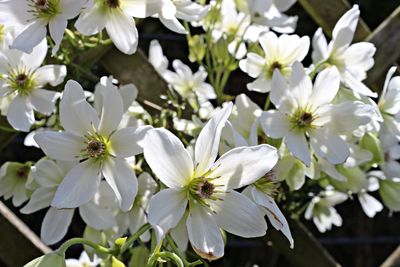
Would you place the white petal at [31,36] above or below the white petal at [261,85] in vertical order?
above

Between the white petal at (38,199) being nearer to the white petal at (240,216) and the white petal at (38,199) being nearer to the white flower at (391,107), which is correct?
the white petal at (240,216)

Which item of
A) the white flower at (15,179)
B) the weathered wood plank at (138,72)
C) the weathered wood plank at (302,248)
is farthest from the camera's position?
the weathered wood plank at (302,248)

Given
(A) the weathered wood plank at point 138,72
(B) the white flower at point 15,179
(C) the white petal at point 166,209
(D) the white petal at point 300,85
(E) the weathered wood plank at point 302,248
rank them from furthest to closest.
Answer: (E) the weathered wood plank at point 302,248 → (A) the weathered wood plank at point 138,72 → (B) the white flower at point 15,179 → (D) the white petal at point 300,85 → (C) the white petal at point 166,209

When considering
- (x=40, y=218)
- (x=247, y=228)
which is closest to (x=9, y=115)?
(x=247, y=228)

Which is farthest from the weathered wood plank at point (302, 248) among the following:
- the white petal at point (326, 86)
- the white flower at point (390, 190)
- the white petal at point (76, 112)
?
the white petal at point (76, 112)

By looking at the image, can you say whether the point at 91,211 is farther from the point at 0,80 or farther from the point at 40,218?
the point at 40,218

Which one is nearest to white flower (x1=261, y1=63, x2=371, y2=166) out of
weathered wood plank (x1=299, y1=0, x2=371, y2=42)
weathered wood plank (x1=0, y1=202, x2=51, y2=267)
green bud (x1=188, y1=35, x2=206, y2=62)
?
green bud (x1=188, y1=35, x2=206, y2=62)
